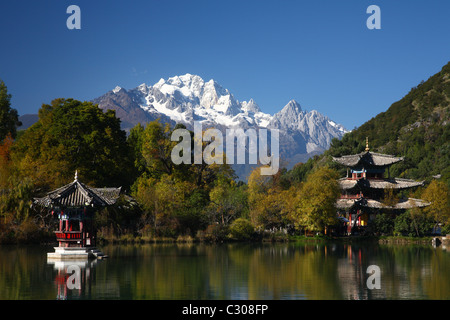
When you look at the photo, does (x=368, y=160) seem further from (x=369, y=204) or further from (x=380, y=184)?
(x=369, y=204)

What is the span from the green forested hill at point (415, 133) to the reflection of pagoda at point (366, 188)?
8741 millimetres

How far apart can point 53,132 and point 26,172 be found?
6.91 metres

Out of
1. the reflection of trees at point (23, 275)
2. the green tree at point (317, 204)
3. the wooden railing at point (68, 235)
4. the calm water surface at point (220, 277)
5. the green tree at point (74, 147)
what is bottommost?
the calm water surface at point (220, 277)

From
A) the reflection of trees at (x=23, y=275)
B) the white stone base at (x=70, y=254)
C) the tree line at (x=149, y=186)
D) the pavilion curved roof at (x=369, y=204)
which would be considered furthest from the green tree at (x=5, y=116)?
the pavilion curved roof at (x=369, y=204)

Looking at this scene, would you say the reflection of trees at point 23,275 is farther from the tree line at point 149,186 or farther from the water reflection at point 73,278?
the tree line at point 149,186

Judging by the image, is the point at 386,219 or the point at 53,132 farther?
the point at 386,219

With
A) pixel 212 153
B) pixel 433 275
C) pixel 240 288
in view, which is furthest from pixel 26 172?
pixel 433 275

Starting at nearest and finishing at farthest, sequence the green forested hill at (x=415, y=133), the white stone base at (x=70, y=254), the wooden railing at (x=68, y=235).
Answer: the white stone base at (x=70, y=254)
the wooden railing at (x=68, y=235)
the green forested hill at (x=415, y=133)

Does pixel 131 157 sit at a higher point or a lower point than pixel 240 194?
higher

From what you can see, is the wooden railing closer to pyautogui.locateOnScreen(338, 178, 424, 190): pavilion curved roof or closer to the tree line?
the tree line

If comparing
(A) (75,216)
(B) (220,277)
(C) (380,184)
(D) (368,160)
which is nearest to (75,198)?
(A) (75,216)

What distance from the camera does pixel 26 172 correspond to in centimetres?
3941

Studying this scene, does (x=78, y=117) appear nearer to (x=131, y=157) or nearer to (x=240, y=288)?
(x=131, y=157)

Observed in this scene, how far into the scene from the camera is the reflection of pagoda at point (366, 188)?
5528 cm
